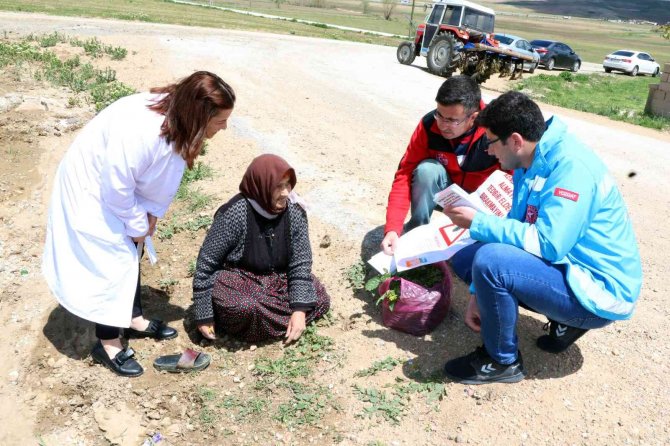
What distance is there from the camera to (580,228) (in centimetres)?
246

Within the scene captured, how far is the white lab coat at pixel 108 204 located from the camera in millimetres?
2564

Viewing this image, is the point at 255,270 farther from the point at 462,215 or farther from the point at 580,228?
the point at 580,228

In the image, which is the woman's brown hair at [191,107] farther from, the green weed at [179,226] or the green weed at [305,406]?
the green weed at [179,226]

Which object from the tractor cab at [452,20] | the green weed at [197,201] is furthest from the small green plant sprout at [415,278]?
the tractor cab at [452,20]

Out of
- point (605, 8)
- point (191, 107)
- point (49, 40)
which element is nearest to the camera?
point (191, 107)

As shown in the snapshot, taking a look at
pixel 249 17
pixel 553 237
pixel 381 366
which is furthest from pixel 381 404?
pixel 249 17

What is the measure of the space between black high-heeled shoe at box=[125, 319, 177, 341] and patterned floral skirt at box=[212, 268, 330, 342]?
0.28 m

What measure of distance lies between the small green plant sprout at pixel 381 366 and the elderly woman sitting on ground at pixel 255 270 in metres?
0.43

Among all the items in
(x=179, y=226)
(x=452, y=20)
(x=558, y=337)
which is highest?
(x=452, y=20)

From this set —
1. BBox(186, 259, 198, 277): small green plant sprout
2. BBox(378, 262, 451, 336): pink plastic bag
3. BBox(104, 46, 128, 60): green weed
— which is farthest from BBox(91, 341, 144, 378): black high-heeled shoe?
BBox(104, 46, 128, 60): green weed

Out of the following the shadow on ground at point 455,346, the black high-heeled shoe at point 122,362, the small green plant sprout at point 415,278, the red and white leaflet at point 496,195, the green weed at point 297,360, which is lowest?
the black high-heeled shoe at point 122,362

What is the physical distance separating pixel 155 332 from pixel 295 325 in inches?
32.5

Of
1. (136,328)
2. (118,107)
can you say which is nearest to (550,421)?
(136,328)

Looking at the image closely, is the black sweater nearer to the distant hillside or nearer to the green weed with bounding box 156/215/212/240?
the green weed with bounding box 156/215/212/240
